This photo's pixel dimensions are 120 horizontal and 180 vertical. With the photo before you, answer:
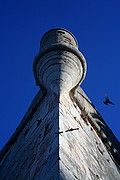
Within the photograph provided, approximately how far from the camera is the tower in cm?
357

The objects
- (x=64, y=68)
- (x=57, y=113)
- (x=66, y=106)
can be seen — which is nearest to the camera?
(x=57, y=113)

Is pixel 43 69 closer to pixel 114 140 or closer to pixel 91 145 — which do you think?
pixel 114 140

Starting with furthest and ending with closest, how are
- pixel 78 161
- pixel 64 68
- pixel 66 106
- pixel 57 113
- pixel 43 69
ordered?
pixel 43 69
pixel 64 68
pixel 66 106
pixel 57 113
pixel 78 161

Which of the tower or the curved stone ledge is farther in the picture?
the curved stone ledge

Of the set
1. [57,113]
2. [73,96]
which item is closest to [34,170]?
[57,113]

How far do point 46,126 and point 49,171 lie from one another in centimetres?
149

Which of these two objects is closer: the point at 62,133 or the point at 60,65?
the point at 62,133

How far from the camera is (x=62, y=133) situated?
3963mm

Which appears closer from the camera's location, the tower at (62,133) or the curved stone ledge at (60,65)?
the tower at (62,133)

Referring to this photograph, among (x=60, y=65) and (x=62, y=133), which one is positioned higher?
(x=60, y=65)

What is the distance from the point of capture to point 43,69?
672cm

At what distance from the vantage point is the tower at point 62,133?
3572mm

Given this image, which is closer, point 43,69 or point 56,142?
point 56,142

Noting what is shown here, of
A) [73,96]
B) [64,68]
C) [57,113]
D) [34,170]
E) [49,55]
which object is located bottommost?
[34,170]
